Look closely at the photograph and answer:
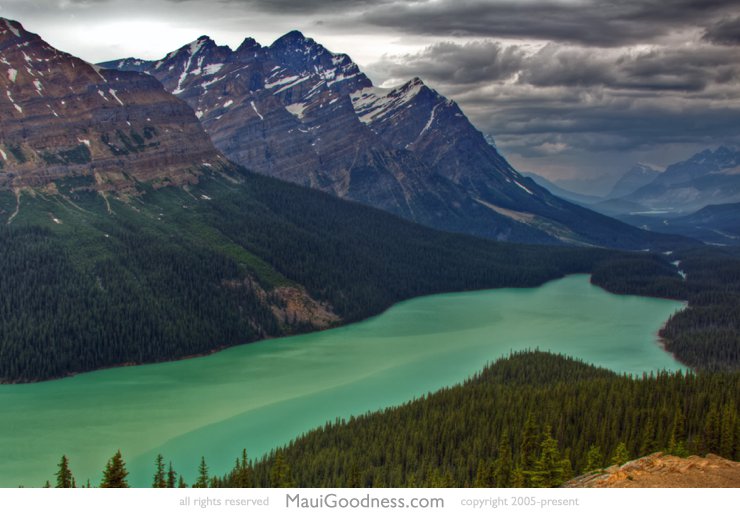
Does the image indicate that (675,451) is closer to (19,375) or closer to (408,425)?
(408,425)

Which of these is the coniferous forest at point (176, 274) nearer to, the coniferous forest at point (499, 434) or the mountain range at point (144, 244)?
the mountain range at point (144, 244)

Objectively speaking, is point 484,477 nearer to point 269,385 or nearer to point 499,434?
point 499,434

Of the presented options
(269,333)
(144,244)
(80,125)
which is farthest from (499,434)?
(80,125)

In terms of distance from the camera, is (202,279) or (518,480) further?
(202,279)

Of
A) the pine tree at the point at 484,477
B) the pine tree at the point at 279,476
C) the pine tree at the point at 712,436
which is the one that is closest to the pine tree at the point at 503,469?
the pine tree at the point at 484,477

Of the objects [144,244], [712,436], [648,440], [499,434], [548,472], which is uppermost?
[144,244]
